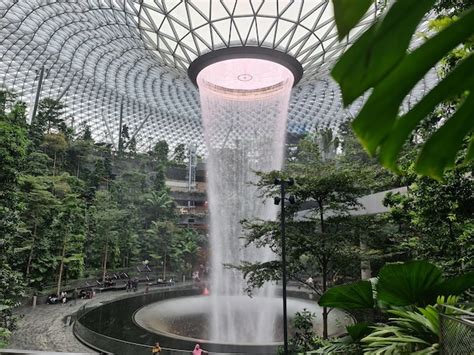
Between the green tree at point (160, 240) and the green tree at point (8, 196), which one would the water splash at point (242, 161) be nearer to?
the green tree at point (8, 196)

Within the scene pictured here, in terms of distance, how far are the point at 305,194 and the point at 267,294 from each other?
45.9ft

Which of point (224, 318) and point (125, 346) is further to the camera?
point (224, 318)

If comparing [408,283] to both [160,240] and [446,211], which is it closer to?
[446,211]

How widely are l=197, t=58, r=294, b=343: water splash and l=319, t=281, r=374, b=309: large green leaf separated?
18488 millimetres

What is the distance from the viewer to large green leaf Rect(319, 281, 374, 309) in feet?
10.7

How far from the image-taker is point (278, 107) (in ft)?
99.1

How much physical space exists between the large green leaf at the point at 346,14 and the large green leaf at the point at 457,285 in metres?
3.14

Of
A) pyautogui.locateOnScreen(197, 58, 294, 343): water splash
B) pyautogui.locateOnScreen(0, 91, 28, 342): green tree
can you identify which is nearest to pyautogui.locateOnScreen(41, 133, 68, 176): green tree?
pyautogui.locateOnScreen(197, 58, 294, 343): water splash

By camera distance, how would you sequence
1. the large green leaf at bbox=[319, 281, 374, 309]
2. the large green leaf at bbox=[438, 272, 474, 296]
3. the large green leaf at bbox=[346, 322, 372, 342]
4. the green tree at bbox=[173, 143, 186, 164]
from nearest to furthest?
the large green leaf at bbox=[438, 272, 474, 296] < the large green leaf at bbox=[319, 281, 374, 309] < the large green leaf at bbox=[346, 322, 372, 342] < the green tree at bbox=[173, 143, 186, 164]

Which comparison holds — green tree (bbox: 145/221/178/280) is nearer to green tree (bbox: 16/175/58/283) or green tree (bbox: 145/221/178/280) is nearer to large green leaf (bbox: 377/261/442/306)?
green tree (bbox: 16/175/58/283)

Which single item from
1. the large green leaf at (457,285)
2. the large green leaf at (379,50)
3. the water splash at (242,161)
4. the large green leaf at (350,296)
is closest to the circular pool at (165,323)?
the water splash at (242,161)

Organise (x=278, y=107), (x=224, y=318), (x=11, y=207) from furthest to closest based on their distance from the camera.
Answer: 1. (x=278, y=107)
2. (x=224, y=318)
3. (x=11, y=207)

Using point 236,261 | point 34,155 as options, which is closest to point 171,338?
point 236,261

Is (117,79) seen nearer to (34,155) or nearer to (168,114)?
(34,155)
